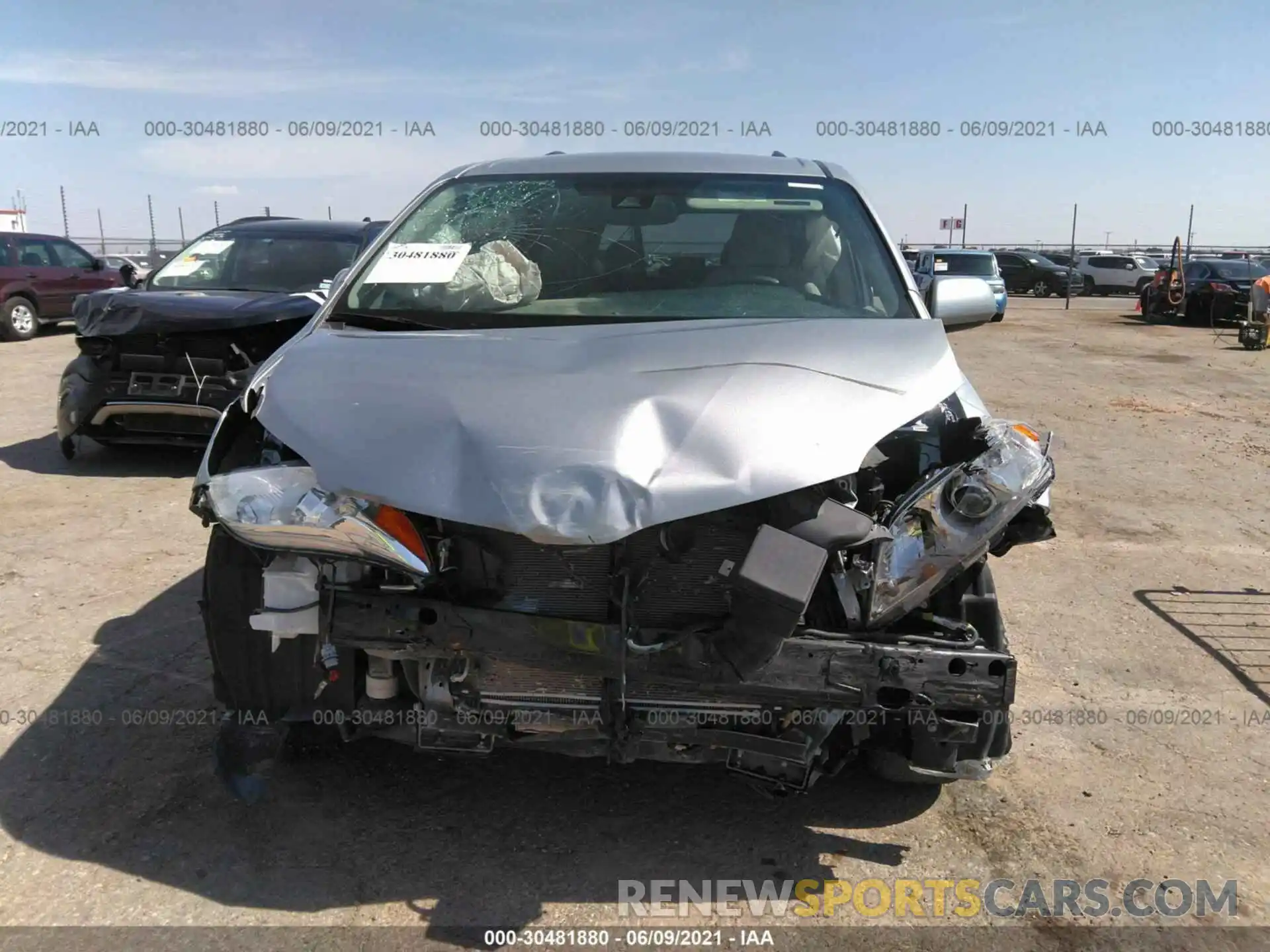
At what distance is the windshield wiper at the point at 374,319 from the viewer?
318cm

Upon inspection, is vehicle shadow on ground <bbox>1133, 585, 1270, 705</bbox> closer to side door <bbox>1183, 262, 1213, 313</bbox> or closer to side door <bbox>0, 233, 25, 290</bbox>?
side door <bbox>0, 233, 25, 290</bbox>

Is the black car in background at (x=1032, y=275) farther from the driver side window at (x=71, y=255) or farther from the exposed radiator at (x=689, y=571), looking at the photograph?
the exposed radiator at (x=689, y=571)

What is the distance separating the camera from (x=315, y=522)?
2359 mm

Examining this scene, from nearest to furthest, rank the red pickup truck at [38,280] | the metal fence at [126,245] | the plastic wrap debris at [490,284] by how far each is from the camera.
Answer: the plastic wrap debris at [490,284]
the red pickup truck at [38,280]
the metal fence at [126,245]

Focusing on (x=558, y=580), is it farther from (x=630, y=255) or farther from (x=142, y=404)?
(x=142, y=404)

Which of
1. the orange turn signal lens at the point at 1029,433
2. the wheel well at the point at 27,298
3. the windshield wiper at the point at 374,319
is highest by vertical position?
the windshield wiper at the point at 374,319

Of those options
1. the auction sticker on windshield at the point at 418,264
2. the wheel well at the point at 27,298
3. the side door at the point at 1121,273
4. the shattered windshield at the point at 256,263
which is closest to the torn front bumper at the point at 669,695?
the auction sticker on windshield at the point at 418,264

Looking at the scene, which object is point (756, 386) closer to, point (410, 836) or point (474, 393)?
point (474, 393)

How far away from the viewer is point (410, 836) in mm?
2904

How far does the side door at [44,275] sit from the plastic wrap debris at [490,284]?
605 inches

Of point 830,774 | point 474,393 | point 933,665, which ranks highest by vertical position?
point 474,393

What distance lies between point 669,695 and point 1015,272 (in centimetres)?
3429

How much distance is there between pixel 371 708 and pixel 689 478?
117 centimetres

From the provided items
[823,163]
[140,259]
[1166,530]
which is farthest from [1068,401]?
[140,259]
